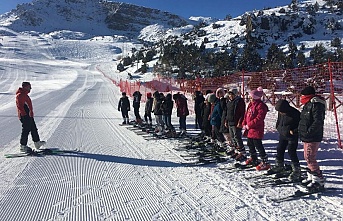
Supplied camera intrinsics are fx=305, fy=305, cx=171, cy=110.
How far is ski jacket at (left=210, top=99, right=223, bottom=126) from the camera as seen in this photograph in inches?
305

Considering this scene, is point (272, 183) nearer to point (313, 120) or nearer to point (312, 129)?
point (312, 129)

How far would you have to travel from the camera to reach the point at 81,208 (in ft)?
15.1

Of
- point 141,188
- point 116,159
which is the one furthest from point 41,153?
point 141,188

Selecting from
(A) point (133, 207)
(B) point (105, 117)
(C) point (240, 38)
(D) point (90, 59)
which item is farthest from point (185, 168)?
(D) point (90, 59)

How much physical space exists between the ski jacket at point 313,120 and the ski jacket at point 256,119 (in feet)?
3.49

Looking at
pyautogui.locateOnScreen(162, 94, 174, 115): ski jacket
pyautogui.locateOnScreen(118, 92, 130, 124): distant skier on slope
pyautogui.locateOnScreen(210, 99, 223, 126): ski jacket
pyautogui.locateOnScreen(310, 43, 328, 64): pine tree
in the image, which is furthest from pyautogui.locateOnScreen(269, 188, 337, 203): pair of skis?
pyautogui.locateOnScreen(310, 43, 328, 64): pine tree

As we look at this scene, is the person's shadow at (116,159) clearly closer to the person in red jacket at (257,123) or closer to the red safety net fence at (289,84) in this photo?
the person in red jacket at (257,123)

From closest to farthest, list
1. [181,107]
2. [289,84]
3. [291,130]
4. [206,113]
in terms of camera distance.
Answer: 1. [291,130]
2. [206,113]
3. [181,107]
4. [289,84]

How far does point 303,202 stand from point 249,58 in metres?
43.5

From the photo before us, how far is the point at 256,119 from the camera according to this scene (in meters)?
6.03

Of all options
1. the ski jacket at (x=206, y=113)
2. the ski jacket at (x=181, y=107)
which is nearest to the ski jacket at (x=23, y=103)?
the ski jacket at (x=181, y=107)

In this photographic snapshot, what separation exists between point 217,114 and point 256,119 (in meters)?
1.82

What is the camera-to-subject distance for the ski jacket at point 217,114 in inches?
305

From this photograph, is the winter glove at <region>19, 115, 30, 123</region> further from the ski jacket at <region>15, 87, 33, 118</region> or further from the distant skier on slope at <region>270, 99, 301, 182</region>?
the distant skier on slope at <region>270, 99, 301, 182</region>
